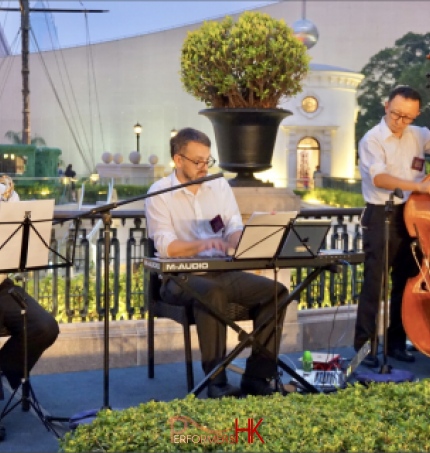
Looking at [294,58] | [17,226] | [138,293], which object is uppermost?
[294,58]

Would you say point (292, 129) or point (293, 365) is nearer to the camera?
point (293, 365)

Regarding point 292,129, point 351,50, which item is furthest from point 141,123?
point 351,50

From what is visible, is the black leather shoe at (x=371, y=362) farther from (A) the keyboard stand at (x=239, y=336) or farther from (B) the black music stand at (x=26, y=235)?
(B) the black music stand at (x=26, y=235)

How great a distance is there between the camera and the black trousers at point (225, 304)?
4379 mm

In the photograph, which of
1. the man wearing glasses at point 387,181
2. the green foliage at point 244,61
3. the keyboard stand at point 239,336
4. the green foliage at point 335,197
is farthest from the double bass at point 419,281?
the green foliage at point 335,197

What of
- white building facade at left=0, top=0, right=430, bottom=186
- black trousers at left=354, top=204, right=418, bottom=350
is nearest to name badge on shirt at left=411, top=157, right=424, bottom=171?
black trousers at left=354, top=204, right=418, bottom=350

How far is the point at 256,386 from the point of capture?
456 cm

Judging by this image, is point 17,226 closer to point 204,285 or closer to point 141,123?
point 204,285

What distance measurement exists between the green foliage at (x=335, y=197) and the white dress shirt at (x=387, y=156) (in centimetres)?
1957

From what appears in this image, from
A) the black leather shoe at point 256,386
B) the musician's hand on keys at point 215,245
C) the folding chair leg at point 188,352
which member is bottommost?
the black leather shoe at point 256,386

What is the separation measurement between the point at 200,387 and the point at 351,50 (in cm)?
3689

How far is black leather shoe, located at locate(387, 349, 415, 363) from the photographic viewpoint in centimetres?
570

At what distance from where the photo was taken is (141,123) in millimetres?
34656

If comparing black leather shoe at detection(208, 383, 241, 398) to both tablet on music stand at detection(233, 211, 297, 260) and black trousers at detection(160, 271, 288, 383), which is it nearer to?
black trousers at detection(160, 271, 288, 383)
